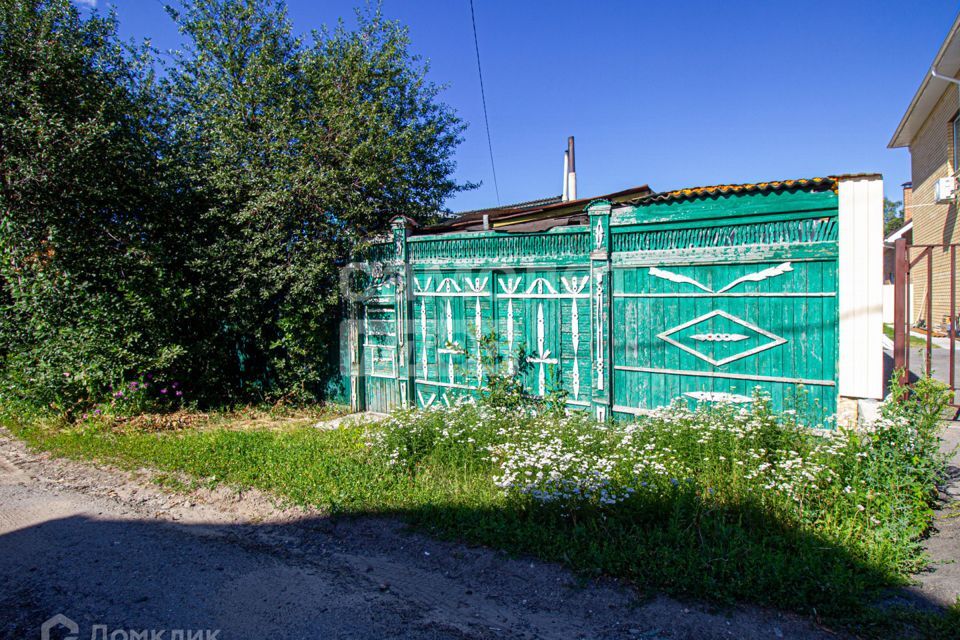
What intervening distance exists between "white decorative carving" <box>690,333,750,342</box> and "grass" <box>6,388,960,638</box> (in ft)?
2.71

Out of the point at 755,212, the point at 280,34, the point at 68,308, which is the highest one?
the point at 280,34

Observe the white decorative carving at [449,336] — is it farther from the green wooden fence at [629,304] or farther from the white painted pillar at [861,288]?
the white painted pillar at [861,288]

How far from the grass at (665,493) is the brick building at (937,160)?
409 inches

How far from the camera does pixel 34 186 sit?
22.9ft

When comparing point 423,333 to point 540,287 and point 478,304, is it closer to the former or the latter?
point 478,304

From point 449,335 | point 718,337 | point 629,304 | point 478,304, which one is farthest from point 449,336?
point 718,337

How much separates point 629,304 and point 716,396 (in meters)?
1.33

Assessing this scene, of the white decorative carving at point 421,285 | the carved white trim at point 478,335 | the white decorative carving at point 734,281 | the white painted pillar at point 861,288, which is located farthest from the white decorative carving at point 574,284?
the white painted pillar at point 861,288

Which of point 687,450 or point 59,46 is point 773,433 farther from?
point 59,46

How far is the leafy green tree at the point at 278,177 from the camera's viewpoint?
7922mm

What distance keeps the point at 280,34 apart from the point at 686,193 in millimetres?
7170

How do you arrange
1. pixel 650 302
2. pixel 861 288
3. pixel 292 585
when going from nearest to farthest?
1. pixel 292 585
2. pixel 861 288
3. pixel 650 302

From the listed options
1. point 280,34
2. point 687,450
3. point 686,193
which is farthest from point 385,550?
point 280,34

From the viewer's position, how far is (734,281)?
5469 millimetres
